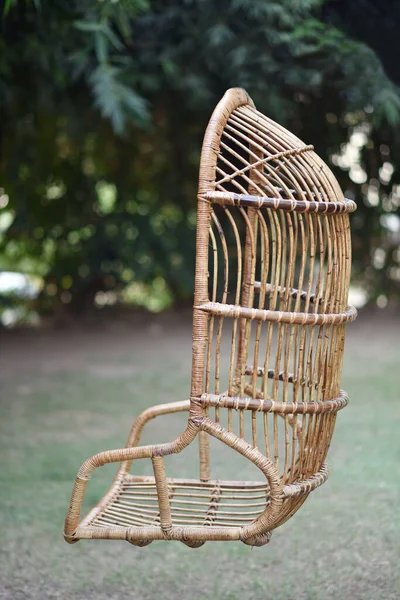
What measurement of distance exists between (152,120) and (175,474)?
414cm

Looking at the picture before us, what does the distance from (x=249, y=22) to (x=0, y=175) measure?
127 inches

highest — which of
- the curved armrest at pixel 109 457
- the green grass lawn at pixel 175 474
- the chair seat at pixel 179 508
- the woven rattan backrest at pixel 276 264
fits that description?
the woven rattan backrest at pixel 276 264

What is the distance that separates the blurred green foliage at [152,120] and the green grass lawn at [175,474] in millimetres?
1253

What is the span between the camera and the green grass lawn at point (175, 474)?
2631 mm

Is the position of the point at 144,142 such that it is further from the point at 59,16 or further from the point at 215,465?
the point at 215,465

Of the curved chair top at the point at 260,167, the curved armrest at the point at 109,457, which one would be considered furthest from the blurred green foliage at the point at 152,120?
the curved armrest at the point at 109,457

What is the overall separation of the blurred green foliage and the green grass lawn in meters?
1.25

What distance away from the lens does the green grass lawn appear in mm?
2631

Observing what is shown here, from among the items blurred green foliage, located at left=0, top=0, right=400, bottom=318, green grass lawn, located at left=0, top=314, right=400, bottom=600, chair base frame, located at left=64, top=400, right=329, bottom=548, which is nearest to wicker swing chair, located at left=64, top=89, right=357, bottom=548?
chair base frame, located at left=64, top=400, right=329, bottom=548

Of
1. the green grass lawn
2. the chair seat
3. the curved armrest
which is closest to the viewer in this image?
the curved armrest

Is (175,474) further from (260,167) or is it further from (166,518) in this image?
(260,167)

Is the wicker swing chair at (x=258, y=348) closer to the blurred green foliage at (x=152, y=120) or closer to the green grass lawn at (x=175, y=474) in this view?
the green grass lawn at (x=175, y=474)

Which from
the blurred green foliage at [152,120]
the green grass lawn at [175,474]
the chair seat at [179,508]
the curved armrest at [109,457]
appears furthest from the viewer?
the blurred green foliage at [152,120]

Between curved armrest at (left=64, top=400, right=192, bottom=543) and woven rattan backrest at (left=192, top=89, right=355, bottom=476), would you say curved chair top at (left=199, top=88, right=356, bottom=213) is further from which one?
curved armrest at (left=64, top=400, right=192, bottom=543)
